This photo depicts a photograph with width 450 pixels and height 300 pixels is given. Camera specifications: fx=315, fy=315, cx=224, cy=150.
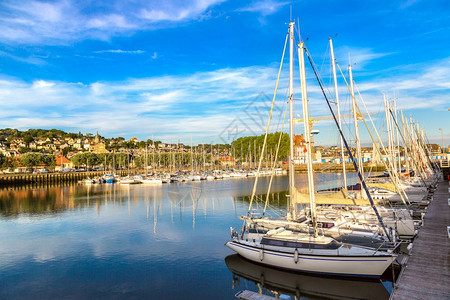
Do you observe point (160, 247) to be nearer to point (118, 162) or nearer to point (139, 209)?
point (139, 209)

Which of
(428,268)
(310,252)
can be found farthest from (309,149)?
(428,268)

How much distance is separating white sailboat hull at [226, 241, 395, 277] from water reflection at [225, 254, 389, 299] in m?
0.49

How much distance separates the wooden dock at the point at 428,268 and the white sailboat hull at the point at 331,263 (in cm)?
137

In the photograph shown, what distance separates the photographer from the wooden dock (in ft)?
38.8

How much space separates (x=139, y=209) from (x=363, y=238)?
31.7 metres

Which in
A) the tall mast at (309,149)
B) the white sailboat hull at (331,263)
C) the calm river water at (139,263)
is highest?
the tall mast at (309,149)

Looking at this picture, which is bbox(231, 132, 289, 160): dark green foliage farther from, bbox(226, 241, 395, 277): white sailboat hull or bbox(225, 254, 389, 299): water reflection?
bbox(226, 241, 395, 277): white sailboat hull

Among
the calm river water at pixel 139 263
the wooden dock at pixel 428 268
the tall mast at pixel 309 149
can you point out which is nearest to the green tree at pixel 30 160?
the calm river water at pixel 139 263

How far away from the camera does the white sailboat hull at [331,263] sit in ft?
49.8

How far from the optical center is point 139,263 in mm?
20453

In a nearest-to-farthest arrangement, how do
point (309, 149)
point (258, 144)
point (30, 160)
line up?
point (309, 149)
point (30, 160)
point (258, 144)

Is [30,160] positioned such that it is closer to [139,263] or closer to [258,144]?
[258,144]

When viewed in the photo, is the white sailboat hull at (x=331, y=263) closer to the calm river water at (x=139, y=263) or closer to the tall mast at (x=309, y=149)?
the calm river water at (x=139, y=263)

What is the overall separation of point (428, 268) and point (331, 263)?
4125 millimetres
